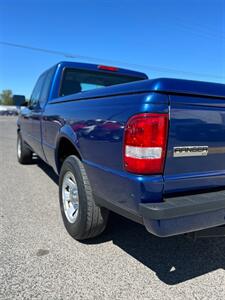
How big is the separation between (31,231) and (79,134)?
1368 millimetres

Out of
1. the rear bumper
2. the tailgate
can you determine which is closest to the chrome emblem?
the tailgate

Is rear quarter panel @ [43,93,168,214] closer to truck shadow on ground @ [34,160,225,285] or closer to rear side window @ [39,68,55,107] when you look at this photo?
truck shadow on ground @ [34,160,225,285]

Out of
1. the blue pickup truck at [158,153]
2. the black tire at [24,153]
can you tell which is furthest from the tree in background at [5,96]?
the blue pickup truck at [158,153]

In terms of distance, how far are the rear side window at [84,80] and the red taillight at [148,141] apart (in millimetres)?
2486

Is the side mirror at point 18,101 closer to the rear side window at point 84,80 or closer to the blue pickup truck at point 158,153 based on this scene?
the rear side window at point 84,80

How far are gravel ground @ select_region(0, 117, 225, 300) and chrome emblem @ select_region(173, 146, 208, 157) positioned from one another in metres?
1.11

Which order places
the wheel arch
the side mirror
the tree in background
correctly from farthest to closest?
the tree in background < the side mirror < the wheel arch

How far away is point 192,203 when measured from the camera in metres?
2.02

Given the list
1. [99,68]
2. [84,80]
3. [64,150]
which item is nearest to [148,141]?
[64,150]

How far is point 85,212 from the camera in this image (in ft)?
9.09

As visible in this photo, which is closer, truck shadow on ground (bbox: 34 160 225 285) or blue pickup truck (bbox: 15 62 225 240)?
blue pickup truck (bbox: 15 62 225 240)

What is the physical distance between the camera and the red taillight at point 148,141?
77.2 inches

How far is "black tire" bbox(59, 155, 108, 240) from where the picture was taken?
2758mm

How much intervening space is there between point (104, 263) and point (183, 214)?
1084 mm
